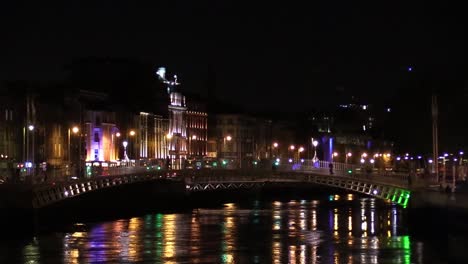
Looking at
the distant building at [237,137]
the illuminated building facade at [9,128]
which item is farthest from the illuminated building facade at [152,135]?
the illuminated building facade at [9,128]

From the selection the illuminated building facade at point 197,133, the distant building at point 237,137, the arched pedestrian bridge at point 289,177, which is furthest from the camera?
the distant building at point 237,137

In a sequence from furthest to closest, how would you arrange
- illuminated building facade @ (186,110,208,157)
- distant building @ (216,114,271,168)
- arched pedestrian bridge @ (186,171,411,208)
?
distant building @ (216,114,271,168) < illuminated building facade @ (186,110,208,157) < arched pedestrian bridge @ (186,171,411,208)

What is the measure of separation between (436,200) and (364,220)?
14109mm

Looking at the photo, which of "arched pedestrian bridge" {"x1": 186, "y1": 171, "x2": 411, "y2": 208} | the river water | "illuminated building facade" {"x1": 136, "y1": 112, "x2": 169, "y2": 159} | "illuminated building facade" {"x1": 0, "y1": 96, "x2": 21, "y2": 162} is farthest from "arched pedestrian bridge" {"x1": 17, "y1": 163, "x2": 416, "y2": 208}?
"illuminated building facade" {"x1": 136, "y1": 112, "x2": 169, "y2": 159}

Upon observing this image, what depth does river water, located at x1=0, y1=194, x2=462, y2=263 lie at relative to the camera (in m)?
56.2

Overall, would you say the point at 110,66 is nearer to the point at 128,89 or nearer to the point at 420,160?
the point at 128,89

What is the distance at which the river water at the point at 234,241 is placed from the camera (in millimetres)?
56188

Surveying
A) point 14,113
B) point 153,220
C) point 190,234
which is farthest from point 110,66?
point 190,234

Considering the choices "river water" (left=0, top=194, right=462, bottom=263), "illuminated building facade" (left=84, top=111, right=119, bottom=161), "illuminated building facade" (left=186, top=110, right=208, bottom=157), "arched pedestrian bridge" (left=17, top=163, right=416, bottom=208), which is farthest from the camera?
"illuminated building facade" (left=186, top=110, right=208, bottom=157)

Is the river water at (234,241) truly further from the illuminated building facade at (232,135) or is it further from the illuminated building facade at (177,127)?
the illuminated building facade at (232,135)

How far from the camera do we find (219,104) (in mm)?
188125

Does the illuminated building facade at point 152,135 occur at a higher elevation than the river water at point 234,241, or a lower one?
higher

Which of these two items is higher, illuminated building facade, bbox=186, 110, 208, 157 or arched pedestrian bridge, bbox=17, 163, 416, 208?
illuminated building facade, bbox=186, 110, 208, 157

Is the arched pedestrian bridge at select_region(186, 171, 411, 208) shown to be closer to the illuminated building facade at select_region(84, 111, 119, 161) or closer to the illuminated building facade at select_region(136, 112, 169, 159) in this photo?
the illuminated building facade at select_region(84, 111, 119, 161)
